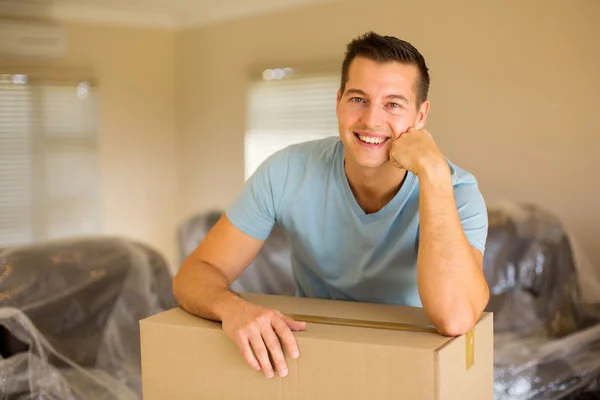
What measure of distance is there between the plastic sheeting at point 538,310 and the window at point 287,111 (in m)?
1.77

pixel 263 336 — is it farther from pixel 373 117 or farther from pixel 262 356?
pixel 373 117

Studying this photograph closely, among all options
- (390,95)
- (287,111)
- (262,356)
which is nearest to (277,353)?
(262,356)

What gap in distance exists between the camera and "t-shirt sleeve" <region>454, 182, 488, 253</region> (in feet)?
4.11

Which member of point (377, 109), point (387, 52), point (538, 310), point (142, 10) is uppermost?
point (142, 10)

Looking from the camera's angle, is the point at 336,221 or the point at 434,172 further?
the point at 336,221

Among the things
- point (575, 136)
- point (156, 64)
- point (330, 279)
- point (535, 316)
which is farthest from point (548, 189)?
point (156, 64)

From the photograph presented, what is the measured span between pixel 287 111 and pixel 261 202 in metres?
3.49

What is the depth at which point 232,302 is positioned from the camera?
112cm

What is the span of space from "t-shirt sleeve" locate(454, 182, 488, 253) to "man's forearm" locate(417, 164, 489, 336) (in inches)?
3.0

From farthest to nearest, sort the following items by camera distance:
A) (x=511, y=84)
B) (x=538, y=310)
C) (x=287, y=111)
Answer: (x=287, y=111)
(x=511, y=84)
(x=538, y=310)

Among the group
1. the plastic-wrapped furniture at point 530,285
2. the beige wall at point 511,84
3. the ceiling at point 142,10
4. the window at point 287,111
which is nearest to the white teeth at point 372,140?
the plastic-wrapped furniture at point 530,285

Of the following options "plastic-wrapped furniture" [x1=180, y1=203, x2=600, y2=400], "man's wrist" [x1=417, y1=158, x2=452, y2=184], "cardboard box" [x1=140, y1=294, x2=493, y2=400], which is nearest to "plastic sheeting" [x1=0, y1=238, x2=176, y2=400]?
"plastic-wrapped furniture" [x1=180, y1=203, x2=600, y2=400]

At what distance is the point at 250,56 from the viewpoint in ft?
16.7

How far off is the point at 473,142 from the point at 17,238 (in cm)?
352
